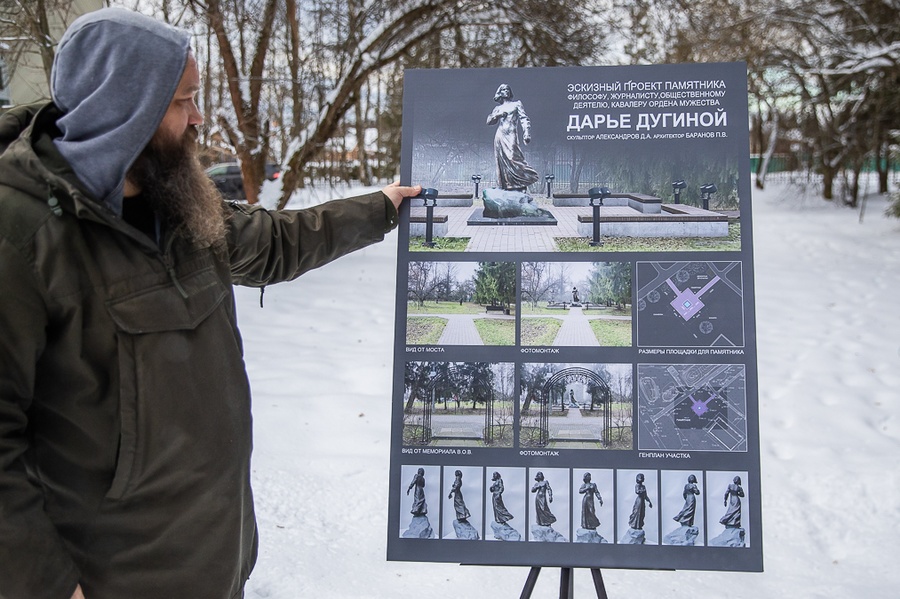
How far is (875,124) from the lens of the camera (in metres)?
12.7

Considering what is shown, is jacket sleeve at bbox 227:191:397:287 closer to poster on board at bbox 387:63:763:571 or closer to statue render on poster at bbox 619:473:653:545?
poster on board at bbox 387:63:763:571

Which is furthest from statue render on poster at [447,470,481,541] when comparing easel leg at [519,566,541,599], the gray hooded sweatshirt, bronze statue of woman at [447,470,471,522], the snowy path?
the gray hooded sweatshirt

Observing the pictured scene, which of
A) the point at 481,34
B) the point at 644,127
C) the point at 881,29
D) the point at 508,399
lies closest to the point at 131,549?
the point at 508,399

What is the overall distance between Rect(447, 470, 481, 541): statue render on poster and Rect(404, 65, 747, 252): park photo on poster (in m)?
0.72

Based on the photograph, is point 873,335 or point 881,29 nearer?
point 873,335

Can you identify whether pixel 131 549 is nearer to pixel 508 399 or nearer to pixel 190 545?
pixel 190 545

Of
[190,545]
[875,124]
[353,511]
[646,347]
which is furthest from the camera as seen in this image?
[875,124]

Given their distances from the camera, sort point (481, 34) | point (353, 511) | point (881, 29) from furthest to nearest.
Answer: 1. point (881, 29)
2. point (481, 34)
3. point (353, 511)

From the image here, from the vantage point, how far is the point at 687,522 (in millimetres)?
2186

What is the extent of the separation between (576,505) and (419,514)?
47cm

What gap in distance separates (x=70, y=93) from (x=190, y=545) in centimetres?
99

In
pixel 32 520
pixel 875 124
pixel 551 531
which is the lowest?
pixel 551 531

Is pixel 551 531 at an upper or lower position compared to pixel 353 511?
upper

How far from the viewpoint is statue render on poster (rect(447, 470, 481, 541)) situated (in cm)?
225
